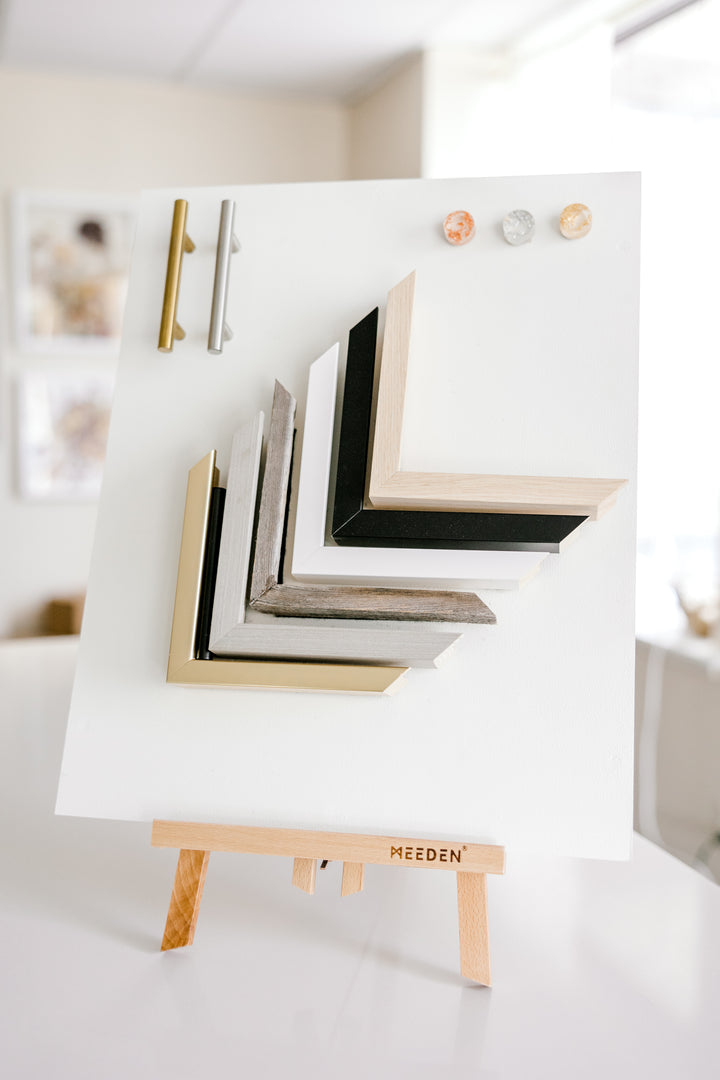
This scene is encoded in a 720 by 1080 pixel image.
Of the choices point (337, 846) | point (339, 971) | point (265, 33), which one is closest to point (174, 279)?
point (337, 846)

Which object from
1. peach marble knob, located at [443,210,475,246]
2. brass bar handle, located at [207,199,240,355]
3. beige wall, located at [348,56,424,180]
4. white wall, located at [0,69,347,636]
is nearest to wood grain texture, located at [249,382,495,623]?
Result: brass bar handle, located at [207,199,240,355]

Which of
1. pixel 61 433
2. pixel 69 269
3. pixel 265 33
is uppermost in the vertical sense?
pixel 265 33

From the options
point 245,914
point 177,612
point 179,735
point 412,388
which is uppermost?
point 412,388

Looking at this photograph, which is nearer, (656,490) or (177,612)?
(177,612)

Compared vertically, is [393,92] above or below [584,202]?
above

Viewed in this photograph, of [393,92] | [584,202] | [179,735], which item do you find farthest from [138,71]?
[179,735]

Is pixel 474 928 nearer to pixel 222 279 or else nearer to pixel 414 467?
pixel 414 467

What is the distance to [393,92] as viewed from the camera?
2.89 m

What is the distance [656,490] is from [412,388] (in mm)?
1871

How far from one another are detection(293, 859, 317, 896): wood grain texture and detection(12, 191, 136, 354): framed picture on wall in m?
2.60

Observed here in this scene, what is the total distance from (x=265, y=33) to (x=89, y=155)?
31.8 inches

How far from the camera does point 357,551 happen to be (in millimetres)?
894

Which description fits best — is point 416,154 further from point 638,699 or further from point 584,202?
point 584,202

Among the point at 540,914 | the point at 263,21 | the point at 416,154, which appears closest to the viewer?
the point at 540,914
